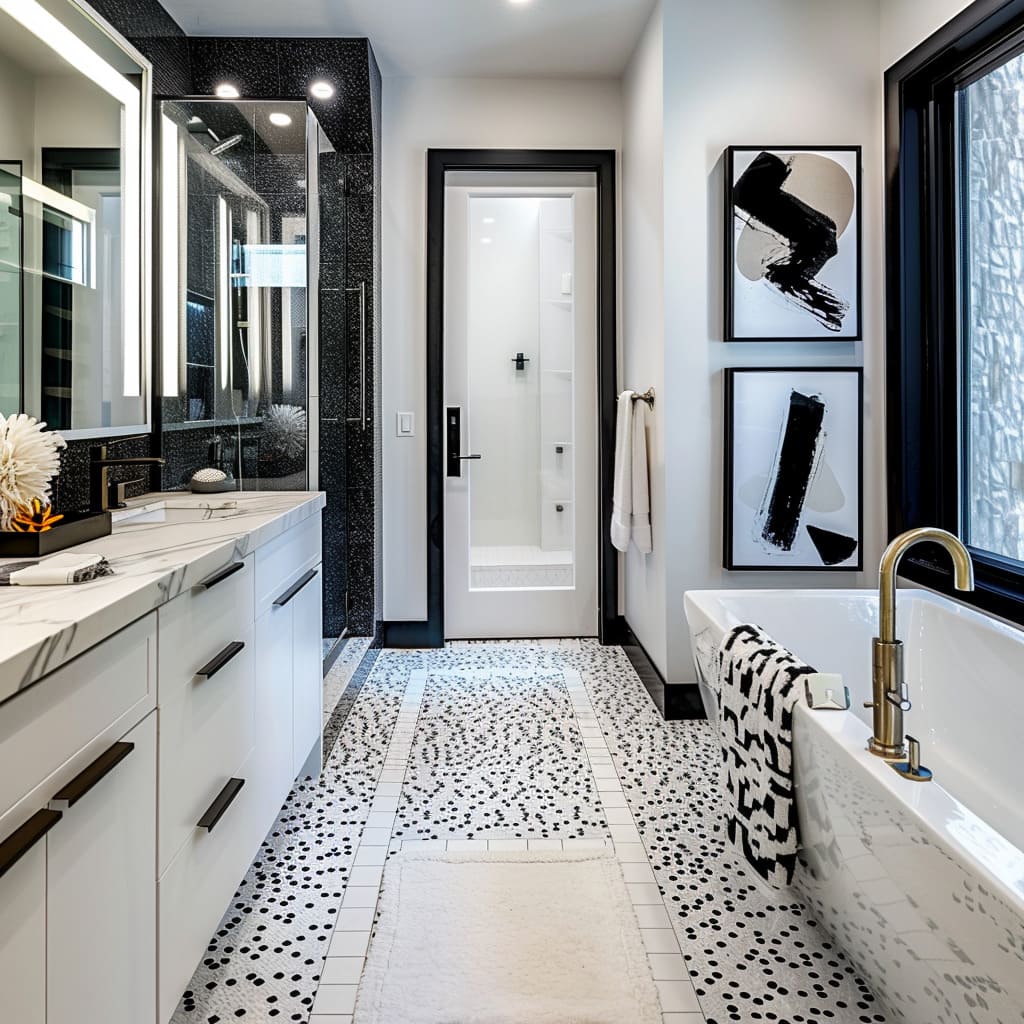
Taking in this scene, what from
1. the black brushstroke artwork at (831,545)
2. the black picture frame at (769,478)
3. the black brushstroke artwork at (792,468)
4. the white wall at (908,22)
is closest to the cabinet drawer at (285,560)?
the black picture frame at (769,478)

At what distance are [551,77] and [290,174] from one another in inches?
60.5

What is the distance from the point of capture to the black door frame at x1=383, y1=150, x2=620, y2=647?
3.75 metres

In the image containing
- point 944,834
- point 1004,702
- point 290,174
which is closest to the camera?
point 944,834

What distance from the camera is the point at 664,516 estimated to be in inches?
116

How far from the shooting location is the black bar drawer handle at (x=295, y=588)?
6.46ft

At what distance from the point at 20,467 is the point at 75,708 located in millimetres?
658

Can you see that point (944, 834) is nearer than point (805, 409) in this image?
Yes

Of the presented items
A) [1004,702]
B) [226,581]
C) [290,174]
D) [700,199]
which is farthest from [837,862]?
[290,174]

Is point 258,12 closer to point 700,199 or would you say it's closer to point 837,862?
point 700,199

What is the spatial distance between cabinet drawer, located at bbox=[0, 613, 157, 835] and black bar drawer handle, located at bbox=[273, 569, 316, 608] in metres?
0.75

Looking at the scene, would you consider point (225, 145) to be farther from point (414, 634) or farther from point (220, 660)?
point (414, 634)

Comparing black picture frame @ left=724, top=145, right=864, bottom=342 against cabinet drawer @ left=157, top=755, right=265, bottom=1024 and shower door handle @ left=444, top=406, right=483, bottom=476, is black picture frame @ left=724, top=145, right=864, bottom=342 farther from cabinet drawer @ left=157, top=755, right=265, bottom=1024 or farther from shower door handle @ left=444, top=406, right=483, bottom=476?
cabinet drawer @ left=157, top=755, right=265, bottom=1024

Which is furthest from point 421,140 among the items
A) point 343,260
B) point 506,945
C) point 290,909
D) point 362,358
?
point 506,945

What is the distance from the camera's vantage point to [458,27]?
10.5ft
